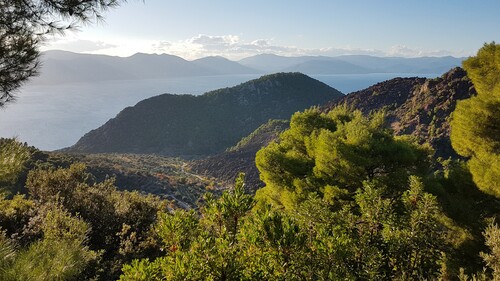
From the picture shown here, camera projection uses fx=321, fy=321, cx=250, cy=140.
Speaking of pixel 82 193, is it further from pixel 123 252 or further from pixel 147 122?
pixel 147 122

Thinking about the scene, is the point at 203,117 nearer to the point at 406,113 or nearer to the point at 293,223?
the point at 406,113

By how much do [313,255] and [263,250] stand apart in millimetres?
704

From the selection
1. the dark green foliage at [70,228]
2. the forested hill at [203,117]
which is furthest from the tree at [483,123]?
the forested hill at [203,117]

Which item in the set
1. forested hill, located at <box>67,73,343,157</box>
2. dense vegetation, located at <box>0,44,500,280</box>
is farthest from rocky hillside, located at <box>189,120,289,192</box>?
dense vegetation, located at <box>0,44,500,280</box>

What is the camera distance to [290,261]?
4.10 metres

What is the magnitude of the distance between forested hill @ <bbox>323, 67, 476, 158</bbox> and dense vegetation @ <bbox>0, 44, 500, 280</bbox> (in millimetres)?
28056

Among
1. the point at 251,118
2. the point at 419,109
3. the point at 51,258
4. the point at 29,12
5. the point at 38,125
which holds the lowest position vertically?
the point at 38,125

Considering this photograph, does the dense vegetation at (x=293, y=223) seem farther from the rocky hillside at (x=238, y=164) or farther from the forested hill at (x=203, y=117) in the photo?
the forested hill at (x=203, y=117)

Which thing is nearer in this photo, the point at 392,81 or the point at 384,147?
the point at 384,147

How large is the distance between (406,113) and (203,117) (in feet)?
230

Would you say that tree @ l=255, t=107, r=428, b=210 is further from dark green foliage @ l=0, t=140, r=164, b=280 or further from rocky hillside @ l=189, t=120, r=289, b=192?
rocky hillside @ l=189, t=120, r=289, b=192

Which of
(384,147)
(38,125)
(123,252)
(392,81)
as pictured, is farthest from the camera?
(38,125)

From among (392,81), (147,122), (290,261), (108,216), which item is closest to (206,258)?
(290,261)

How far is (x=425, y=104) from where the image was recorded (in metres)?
50.2
